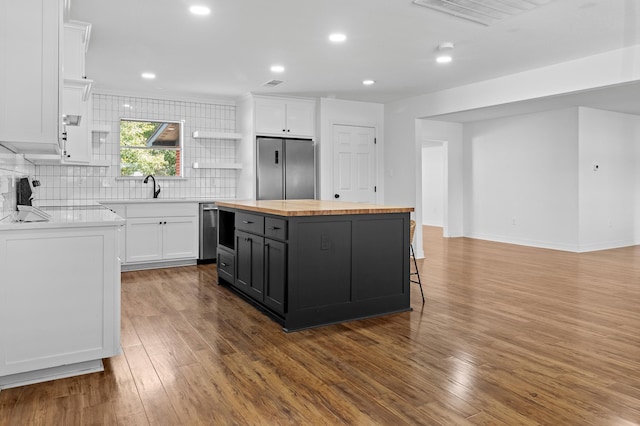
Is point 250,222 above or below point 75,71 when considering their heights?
below

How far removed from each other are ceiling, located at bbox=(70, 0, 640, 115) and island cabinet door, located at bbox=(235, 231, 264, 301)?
1.76 m

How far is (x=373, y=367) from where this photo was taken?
261cm

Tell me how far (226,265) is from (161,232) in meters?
1.64

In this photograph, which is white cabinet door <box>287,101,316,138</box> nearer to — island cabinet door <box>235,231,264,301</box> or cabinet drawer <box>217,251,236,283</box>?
cabinet drawer <box>217,251,236,283</box>

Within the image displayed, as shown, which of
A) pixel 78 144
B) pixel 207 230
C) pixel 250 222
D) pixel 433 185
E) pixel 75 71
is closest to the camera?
pixel 75 71

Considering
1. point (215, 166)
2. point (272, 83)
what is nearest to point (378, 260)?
point (272, 83)

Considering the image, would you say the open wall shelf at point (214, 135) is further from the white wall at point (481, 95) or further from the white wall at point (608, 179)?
the white wall at point (608, 179)

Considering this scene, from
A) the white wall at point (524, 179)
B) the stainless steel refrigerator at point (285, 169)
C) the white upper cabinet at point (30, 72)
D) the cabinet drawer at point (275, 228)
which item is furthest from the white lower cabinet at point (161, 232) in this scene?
the white wall at point (524, 179)

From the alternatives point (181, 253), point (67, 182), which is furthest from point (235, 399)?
point (67, 182)

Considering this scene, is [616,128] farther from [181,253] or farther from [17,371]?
[17,371]

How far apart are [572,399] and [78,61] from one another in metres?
3.97

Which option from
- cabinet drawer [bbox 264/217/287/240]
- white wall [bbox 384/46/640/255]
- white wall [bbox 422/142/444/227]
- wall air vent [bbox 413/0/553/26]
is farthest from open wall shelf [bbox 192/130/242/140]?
white wall [bbox 422/142/444/227]

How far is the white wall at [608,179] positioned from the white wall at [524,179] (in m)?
0.18

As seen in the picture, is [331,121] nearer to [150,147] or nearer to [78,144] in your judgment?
[150,147]
